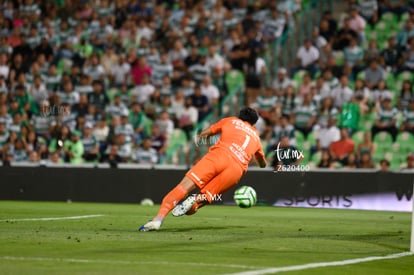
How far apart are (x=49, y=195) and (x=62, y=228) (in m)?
10.7

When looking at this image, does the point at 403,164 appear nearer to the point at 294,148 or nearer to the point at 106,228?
the point at 294,148

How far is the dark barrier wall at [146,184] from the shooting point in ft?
79.1

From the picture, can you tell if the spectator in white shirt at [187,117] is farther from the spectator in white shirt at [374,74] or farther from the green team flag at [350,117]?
the spectator in white shirt at [374,74]

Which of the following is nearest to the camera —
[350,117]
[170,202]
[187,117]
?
[170,202]

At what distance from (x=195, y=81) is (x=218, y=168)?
545 inches

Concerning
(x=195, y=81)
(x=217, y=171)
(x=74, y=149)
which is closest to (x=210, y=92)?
(x=195, y=81)

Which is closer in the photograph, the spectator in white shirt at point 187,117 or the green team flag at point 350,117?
the green team flag at point 350,117

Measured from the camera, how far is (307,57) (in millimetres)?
27906

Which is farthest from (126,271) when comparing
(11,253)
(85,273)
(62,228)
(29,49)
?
(29,49)

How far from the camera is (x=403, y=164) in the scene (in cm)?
2456

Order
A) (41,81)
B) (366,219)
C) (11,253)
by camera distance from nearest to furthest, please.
Answer: (11,253) < (366,219) < (41,81)

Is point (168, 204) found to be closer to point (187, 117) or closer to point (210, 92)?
point (187, 117)

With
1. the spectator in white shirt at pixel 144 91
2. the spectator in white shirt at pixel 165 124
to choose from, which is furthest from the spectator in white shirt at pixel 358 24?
the spectator in white shirt at pixel 144 91

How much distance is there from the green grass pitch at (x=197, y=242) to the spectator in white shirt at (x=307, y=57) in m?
7.75
